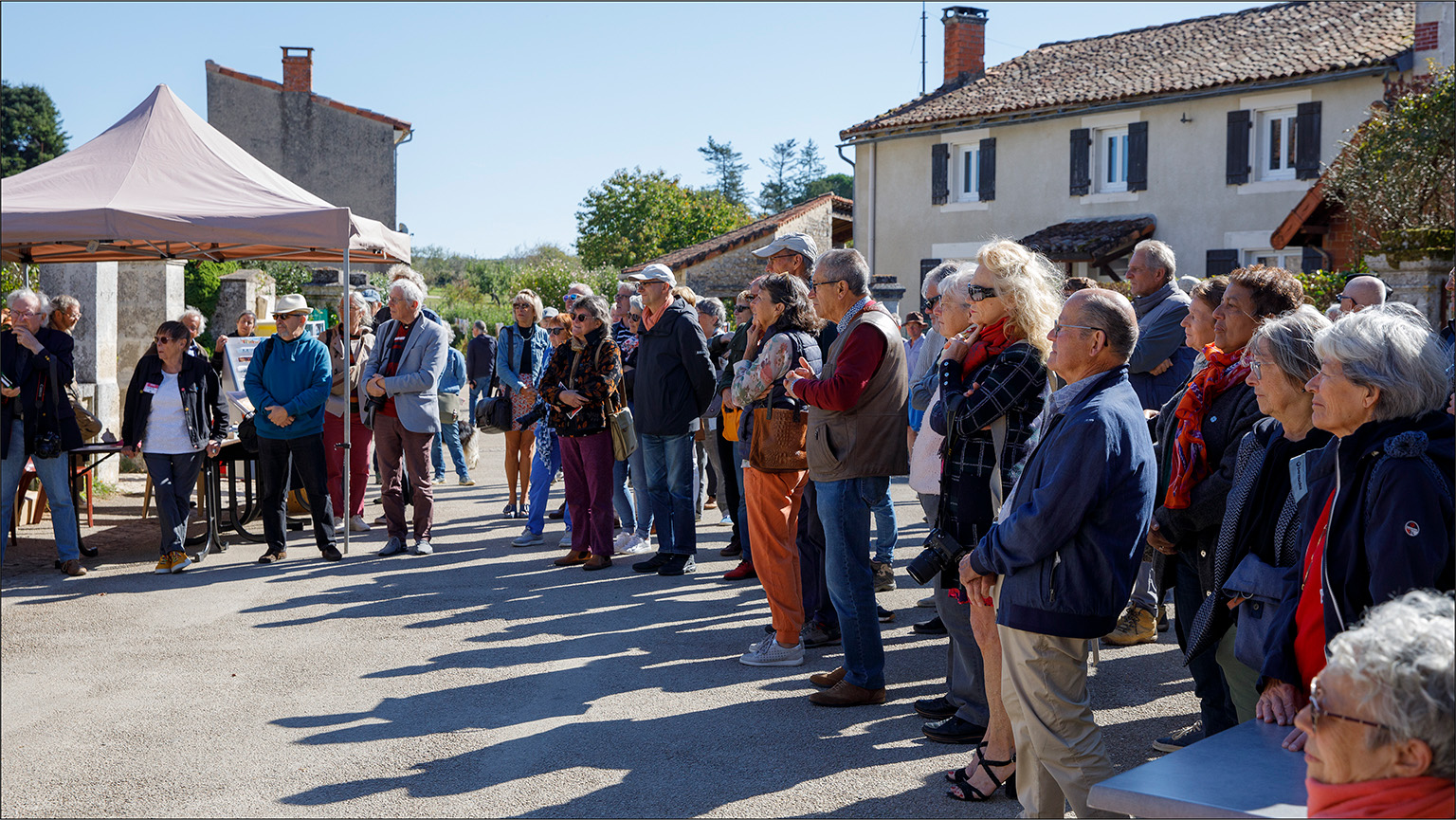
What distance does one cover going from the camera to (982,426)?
13.0 ft

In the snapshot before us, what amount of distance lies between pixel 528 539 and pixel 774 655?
3824 mm

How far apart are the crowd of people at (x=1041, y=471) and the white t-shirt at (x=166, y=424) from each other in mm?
19

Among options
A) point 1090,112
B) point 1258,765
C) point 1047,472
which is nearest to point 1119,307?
point 1047,472

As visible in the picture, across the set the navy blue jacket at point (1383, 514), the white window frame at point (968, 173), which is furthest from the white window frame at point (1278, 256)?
the navy blue jacket at point (1383, 514)

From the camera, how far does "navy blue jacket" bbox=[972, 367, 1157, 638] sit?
10.7ft

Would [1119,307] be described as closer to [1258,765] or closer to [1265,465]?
[1265,465]

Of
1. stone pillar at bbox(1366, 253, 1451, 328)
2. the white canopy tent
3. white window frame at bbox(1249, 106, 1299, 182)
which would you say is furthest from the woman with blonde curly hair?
white window frame at bbox(1249, 106, 1299, 182)

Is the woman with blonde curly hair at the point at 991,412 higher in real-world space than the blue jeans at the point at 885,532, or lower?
higher

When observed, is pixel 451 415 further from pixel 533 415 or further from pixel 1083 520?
pixel 1083 520

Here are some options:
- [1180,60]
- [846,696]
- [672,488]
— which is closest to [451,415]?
[672,488]

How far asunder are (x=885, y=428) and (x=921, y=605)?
2.33 meters

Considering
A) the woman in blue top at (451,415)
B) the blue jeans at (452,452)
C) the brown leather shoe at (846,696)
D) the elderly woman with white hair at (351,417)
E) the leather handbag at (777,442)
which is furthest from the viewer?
the blue jeans at (452,452)

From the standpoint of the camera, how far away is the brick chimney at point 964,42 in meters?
28.4

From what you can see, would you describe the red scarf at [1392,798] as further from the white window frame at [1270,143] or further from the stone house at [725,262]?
the stone house at [725,262]
